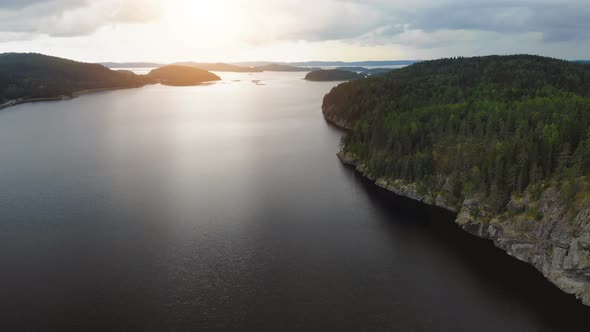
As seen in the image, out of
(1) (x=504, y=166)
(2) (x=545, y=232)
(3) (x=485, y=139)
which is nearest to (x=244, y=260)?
(2) (x=545, y=232)

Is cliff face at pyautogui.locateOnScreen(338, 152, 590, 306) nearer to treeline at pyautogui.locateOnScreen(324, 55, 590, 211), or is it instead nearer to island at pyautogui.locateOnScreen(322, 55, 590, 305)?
island at pyautogui.locateOnScreen(322, 55, 590, 305)

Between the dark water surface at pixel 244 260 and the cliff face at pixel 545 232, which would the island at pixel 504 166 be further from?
the dark water surface at pixel 244 260

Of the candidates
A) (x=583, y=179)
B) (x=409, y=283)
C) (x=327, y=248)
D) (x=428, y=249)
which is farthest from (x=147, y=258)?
(x=583, y=179)

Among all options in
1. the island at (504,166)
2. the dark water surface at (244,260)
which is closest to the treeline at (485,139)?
the island at (504,166)

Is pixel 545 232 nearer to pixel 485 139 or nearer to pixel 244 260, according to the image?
pixel 485 139

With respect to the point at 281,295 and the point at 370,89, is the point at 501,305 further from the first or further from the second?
the point at 370,89

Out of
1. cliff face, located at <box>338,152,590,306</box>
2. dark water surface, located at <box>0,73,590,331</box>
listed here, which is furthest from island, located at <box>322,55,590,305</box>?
dark water surface, located at <box>0,73,590,331</box>

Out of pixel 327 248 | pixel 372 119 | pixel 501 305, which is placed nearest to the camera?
pixel 501 305
